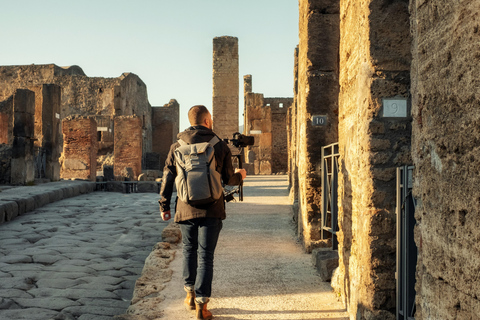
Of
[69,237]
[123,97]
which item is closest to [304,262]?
[69,237]

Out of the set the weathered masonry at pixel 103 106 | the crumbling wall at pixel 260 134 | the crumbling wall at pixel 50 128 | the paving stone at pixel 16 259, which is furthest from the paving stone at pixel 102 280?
the crumbling wall at pixel 260 134

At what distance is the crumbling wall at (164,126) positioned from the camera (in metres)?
33.0

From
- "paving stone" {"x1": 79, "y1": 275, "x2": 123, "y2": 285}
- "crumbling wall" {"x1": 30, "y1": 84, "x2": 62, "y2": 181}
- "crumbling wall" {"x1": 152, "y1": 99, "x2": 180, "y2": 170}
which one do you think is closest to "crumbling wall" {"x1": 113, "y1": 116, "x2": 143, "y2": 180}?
"crumbling wall" {"x1": 30, "y1": 84, "x2": 62, "y2": 181}

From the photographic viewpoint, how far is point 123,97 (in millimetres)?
27781

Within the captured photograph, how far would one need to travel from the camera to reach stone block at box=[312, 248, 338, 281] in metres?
Answer: 4.21

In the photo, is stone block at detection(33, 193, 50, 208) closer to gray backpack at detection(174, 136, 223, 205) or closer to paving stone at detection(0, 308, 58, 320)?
paving stone at detection(0, 308, 58, 320)

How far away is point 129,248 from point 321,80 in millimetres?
3024

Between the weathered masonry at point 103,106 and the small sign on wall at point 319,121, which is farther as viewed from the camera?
the weathered masonry at point 103,106

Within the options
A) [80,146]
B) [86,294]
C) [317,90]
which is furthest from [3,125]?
[86,294]

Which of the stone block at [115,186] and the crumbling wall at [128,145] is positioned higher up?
the crumbling wall at [128,145]

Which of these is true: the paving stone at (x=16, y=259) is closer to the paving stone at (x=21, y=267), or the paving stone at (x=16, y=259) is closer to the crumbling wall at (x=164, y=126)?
the paving stone at (x=21, y=267)

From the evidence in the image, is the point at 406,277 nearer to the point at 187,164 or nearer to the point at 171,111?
the point at 187,164

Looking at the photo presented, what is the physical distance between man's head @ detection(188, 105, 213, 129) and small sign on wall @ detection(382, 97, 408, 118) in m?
1.21

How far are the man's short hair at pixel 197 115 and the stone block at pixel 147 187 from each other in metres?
12.6
